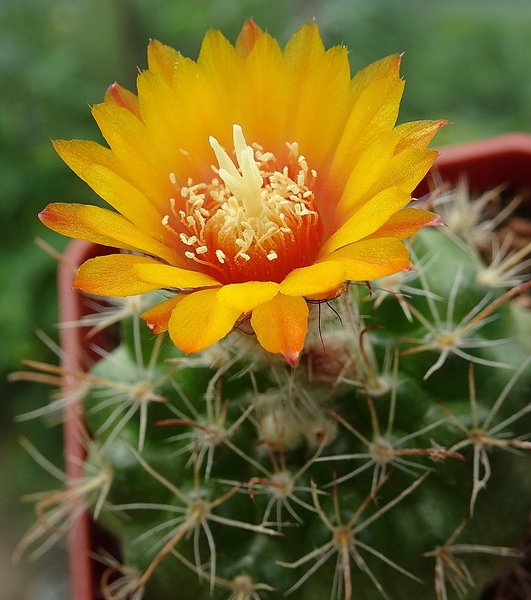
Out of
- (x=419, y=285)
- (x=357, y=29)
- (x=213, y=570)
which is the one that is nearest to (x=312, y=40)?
(x=419, y=285)

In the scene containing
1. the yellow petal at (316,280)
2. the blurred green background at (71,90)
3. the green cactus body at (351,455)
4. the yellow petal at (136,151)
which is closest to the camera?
the yellow petal at (316,280)

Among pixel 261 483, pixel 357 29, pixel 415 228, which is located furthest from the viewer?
pixel 357 29

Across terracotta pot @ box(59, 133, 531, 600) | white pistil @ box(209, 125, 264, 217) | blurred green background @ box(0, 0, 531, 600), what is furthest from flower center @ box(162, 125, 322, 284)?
blurred green background @ box(0, 0, 531, 600)

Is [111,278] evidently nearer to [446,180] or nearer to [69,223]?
[69,223]

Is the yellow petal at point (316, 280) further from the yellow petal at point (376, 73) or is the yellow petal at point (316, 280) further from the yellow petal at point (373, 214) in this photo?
the yellow petal at point (376, 73)

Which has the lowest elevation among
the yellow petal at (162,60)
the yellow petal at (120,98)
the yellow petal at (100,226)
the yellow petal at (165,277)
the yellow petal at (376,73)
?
the yellow petal at (165,277)

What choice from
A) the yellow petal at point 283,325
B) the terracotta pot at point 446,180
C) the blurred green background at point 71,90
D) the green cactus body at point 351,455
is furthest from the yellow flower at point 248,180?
the blurred green background at point 71,90

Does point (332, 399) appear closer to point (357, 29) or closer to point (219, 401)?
point (219, 401)
